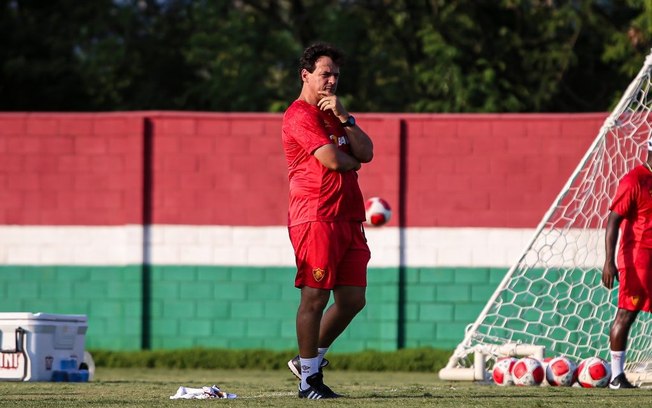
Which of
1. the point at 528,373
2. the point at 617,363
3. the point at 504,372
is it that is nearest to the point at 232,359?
the point at 504,372

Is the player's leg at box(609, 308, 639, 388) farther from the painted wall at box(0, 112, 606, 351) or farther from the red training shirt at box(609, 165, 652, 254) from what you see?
the painted wall at box(0, 112, 606, 351)

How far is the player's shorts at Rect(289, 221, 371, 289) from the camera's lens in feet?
25.7

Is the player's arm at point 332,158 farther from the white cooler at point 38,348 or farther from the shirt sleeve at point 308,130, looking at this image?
the white cooler at point 38,348

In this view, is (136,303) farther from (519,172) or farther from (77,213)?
(519,172)

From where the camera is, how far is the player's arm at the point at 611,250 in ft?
31.4

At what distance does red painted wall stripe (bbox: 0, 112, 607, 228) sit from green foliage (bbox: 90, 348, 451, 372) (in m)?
1.33

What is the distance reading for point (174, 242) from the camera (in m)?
14.1

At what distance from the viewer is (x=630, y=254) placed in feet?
32.0

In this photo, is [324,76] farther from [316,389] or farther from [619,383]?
[619,383]

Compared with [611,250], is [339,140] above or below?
above

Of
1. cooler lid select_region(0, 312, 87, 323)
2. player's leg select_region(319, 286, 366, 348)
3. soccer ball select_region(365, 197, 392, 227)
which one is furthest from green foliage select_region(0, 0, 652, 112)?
player's leg select_region(319, 286, 366, 348)

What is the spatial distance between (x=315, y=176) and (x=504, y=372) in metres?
2.92

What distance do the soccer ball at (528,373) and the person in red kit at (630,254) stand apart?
1.69 feet

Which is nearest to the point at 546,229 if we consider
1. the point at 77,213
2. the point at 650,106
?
the point at 650,106
